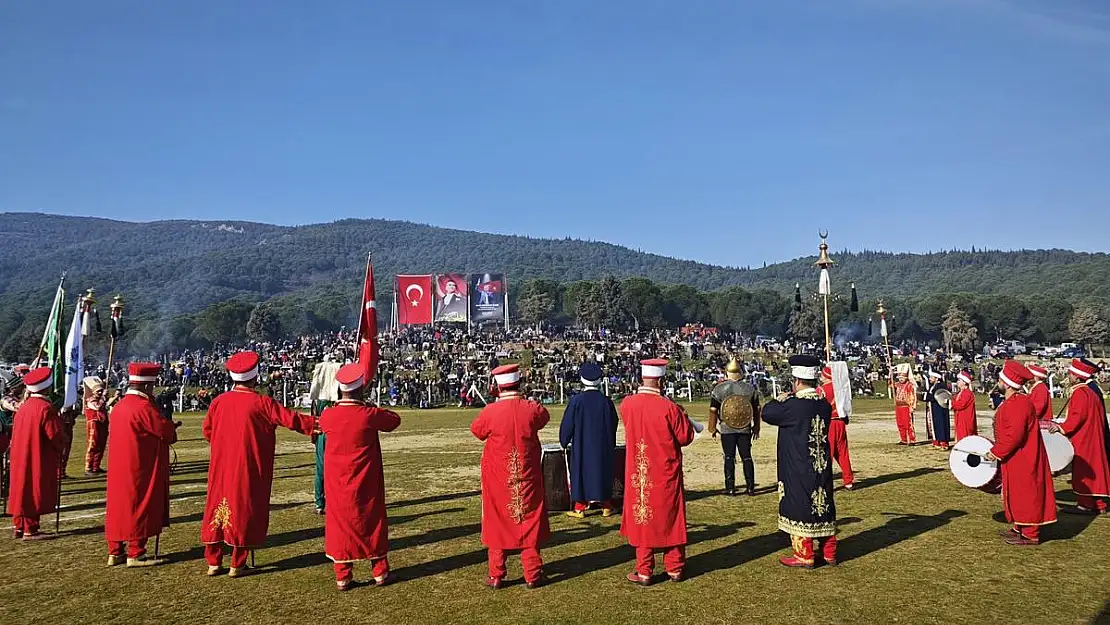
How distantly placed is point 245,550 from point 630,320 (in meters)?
114

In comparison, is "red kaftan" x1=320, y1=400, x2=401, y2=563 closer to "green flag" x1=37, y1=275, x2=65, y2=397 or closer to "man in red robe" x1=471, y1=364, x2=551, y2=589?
"man in red robe" x1=471, y1=364, x2=551, y2=589

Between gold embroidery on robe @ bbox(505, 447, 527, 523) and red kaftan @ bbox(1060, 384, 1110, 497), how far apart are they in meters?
8.01

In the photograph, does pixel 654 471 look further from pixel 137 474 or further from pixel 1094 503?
pixel 1094 503

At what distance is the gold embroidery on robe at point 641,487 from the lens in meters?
8.01

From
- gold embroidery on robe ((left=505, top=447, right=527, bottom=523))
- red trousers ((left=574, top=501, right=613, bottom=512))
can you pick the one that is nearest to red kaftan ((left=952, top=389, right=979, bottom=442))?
red trousers ((left=574, top=501, right=613, bottom=512))

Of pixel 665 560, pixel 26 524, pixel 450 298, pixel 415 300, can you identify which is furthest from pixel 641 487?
pixel 450 298

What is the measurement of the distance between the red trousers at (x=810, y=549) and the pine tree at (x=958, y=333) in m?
101

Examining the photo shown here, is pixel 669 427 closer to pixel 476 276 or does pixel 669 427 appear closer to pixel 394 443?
pixel 394 443

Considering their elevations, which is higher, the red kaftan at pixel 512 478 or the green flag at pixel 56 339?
the green flag at pixel 56 339

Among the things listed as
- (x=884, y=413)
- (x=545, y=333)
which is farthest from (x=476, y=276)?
(x=884, y=413)

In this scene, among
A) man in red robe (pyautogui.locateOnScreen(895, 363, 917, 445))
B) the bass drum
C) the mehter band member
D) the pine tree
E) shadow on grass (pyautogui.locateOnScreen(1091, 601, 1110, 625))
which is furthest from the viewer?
the pine tree

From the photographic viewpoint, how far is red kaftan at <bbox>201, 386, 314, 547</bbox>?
841cm

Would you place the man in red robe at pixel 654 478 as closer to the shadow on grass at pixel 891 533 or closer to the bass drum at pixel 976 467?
the shadow on grass at pixel 891 533

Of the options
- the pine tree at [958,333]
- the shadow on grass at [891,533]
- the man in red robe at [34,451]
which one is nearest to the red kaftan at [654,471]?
the shadow on grass at [891,533]
